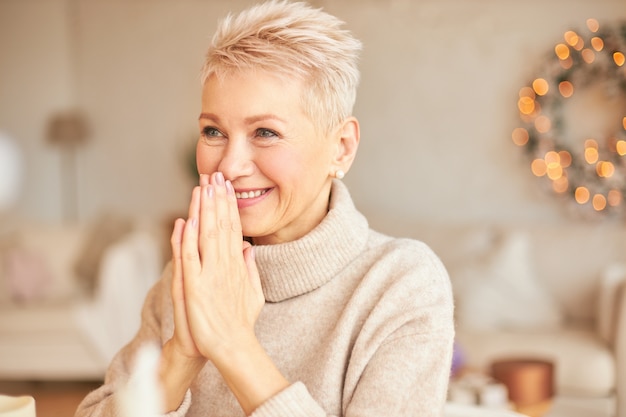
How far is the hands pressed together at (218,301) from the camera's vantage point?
1025 mm

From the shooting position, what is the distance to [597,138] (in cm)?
477

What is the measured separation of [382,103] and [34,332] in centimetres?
253

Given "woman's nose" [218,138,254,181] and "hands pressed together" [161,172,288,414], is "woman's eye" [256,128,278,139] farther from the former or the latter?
"hands pressed together" [161,172,288,414]

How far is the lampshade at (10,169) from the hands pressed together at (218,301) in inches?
209

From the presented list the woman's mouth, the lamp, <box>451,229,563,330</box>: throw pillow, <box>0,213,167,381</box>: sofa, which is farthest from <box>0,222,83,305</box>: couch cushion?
the woman's mouth

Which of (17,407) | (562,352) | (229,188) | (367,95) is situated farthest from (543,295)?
(17,407)

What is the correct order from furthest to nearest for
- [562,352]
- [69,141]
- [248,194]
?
[69,141], [562,352], [248,194]

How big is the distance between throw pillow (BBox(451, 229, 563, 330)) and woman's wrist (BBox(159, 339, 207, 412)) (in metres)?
3.08

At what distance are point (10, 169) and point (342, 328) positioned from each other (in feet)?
17.7

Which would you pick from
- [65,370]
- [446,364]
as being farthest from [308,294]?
[65,370]

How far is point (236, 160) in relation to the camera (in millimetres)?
1175

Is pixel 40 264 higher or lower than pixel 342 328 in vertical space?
lower

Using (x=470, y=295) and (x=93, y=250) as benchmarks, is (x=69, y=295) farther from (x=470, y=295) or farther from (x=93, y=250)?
(x=470, y=295)

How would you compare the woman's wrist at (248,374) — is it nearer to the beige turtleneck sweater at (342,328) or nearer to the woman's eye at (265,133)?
the beige turtleneck sweater at (342,328)
